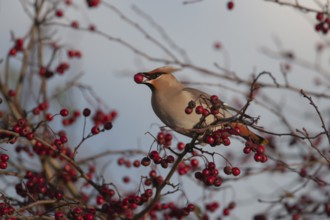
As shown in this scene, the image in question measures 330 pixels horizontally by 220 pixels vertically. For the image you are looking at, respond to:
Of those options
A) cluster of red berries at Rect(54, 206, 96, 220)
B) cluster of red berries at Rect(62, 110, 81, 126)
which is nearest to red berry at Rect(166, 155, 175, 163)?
cluster of red berries at Rect(54, 206, 96, 220)

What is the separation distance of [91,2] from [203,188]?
2.06 metres

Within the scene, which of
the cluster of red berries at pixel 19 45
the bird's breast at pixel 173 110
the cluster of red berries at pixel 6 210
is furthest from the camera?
the cluster of red berries at pixel 19 45

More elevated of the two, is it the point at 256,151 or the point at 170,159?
the point at 256,151

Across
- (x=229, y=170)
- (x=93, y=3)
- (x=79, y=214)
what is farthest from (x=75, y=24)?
(x=229, y=170)

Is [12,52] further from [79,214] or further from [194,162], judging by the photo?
[79,214]

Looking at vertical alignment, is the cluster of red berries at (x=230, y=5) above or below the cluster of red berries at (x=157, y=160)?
above

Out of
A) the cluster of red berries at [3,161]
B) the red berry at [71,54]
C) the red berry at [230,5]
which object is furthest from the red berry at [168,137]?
the red berry at [71,54]

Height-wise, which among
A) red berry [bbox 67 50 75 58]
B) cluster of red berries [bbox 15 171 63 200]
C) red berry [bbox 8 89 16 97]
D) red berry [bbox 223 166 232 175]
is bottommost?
cluster of red berries [bbox 15 171 63 200]

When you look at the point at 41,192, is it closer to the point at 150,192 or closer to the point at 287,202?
the point at 150,192

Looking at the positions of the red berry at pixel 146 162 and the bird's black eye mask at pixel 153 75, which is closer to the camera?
the red berry at pixel 146 162

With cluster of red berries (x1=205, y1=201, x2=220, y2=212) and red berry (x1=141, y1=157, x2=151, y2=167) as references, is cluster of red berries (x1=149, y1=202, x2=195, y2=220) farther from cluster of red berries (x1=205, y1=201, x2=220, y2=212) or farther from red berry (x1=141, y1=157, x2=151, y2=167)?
red berry (x1=141, y1=157, x2=151, y2=167)

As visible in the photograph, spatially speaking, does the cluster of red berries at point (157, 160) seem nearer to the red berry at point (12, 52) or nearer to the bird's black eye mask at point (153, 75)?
the bird's black eye mask at point (153, 75)

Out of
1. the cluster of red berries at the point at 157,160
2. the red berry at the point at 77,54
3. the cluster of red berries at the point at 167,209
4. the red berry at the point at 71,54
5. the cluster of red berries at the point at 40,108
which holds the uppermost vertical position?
the red berry at the point at 77,54

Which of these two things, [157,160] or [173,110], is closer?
[157,160]
